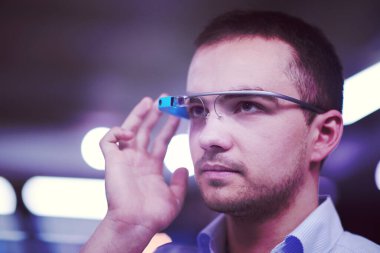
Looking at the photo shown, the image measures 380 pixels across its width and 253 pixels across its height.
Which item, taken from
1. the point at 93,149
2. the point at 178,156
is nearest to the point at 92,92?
the point at 93,149

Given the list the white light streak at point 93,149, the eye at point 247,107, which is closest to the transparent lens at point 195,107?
the eye at point 247,107

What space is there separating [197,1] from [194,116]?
2.60 ft

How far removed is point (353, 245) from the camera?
56.8 inches

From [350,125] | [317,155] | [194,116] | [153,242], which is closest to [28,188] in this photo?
[153,242]

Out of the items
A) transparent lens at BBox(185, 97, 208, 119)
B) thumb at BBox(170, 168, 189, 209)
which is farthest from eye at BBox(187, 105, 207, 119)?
thumb at BBox(170, 168, 189, 209)

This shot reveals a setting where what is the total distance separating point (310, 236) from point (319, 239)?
0.05 m

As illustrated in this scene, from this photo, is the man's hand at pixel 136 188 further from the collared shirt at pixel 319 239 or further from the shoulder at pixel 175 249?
the collared shirt at pixel 319 239

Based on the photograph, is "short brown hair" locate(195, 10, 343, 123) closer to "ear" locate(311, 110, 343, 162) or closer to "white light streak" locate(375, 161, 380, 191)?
"ear" locate(311, 110, 343, 162)

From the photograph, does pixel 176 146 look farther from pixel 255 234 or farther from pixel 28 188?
pixel 28 188

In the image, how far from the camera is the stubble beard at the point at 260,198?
55.4 inches

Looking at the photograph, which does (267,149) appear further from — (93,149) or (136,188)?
(93,149)

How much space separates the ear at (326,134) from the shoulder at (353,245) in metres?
0.34

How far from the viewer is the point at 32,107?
7.88 feet

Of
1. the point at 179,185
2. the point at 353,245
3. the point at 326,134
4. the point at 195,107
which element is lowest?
the point at 353,245
